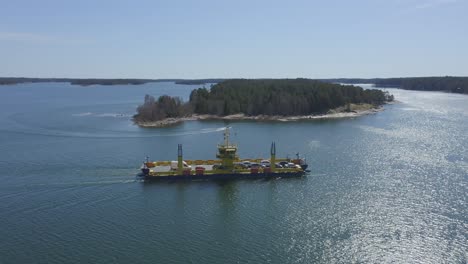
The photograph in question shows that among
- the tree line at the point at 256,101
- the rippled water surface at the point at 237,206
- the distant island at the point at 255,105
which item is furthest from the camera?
the tree line at the point at 256,101

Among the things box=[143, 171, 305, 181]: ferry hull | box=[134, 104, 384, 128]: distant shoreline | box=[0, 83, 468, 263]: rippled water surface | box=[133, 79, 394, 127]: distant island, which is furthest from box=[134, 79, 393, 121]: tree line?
box=[143, 171, 305, 181]: ferry hull

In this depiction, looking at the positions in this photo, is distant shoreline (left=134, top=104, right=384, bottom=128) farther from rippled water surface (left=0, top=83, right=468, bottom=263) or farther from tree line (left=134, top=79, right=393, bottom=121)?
rippled water surface (left=0, top=83, right=468, bottom=263)

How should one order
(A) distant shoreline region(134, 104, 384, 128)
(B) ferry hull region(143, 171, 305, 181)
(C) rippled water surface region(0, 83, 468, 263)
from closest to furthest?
(C) rippled water surface region(0, 83, 468, 263) < (B) ferry hull region(143, 171, 305, 181) < (A) distant shoreline region(134, 104, 384, 128)

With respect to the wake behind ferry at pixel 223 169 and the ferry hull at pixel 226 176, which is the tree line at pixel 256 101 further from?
the ferry hull at pixel 226 176

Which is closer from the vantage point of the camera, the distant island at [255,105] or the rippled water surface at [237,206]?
the rippled water surface at [237,206]

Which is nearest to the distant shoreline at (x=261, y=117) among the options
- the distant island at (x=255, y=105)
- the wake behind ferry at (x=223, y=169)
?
the distant island at (x=255, y=105)

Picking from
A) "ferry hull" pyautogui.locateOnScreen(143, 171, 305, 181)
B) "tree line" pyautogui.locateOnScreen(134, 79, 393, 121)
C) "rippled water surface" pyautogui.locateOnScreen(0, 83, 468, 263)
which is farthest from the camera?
"tree line" pyautogui.locateOnScreen(134, 79, 393, 121)

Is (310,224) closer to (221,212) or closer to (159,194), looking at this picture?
(221,212)
